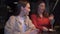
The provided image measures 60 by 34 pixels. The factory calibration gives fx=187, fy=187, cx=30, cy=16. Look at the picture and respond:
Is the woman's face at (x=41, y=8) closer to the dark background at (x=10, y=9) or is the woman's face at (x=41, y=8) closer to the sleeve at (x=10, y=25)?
the dark background at (x=10, y=9)

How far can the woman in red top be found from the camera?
139 cm

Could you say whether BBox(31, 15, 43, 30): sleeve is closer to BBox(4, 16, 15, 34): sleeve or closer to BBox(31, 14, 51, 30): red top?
BBox(31, 14, 51, 30): red top

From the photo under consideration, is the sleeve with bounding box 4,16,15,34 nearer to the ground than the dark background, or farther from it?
nearer to the ground

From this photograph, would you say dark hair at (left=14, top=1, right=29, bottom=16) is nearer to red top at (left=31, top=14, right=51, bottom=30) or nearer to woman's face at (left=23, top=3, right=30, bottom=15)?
woman's face at (left=23, top=3, right=30, bottom=15)

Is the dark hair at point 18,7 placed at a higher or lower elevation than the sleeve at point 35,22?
higher

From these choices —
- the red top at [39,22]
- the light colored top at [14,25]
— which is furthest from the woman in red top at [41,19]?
the light colored top at [14,25]

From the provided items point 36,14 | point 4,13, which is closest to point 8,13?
point 4,13

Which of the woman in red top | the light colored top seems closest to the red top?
the woman in red top

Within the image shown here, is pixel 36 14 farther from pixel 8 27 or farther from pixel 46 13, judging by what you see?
pixel 8 27

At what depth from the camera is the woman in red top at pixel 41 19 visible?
4.55ft

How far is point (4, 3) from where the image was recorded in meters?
1.34

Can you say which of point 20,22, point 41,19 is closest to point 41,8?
point 41,19

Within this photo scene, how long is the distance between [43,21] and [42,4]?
13 cm

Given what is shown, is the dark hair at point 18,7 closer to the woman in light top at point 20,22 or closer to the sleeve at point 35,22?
the woman in light top at point 20,22
